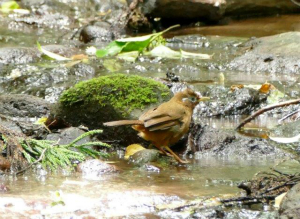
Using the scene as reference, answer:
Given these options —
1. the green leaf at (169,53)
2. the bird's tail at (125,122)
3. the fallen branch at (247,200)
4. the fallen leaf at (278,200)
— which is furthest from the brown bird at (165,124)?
the green leaf at (169,53)

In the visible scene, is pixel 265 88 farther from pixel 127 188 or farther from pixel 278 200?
pixel 278 200

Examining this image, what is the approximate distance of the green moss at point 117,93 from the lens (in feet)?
20.4

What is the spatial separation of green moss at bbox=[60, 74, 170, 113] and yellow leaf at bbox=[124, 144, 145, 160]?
16.0 inches

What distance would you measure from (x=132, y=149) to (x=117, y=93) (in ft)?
2.22

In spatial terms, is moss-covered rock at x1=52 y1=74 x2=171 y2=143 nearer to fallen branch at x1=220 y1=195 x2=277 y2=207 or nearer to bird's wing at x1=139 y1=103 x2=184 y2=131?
bird's wing at x1=139 y1=103 x2=184 y2=131

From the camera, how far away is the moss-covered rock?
20.3 ft

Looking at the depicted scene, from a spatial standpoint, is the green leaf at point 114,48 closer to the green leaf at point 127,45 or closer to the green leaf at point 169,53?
the green leaf at point 127,45

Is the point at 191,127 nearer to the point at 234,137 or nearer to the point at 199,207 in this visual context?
the point at 234,137

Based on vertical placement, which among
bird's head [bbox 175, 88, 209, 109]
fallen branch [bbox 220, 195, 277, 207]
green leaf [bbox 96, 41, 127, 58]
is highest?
green leaf [bbox 96, 41, 127, 58]

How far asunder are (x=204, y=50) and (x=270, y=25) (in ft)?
9.30

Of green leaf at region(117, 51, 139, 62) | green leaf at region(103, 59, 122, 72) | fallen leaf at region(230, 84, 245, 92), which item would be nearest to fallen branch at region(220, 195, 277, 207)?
fallen leaf at region(230, 84, 245, 92)

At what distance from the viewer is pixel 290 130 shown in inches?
256

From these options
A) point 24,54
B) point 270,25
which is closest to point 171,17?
point 270,25

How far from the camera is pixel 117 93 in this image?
6.25m
